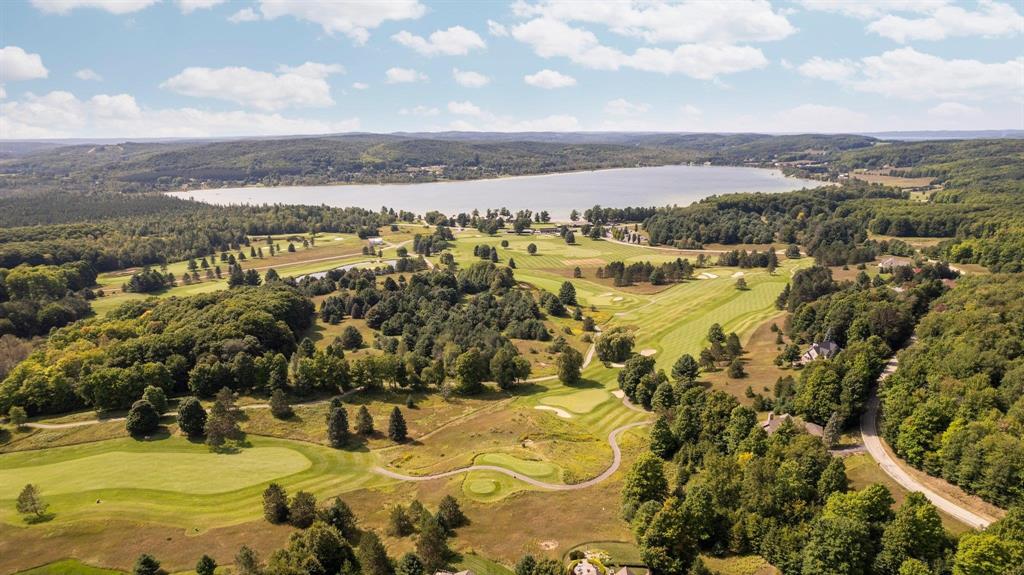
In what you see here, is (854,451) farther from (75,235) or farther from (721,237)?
(75,235)

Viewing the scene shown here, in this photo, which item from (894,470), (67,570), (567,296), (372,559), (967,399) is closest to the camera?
(372,559)

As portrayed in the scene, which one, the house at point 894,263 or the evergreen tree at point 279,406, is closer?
the evergreen tree at point 279,406

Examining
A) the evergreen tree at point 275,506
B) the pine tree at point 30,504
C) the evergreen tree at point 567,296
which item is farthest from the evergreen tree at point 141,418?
the evergreen tree at point 567,296

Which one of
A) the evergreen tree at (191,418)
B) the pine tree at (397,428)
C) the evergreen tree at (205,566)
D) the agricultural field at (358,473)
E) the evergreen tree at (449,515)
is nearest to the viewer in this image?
the evergreen tree at (205,566)

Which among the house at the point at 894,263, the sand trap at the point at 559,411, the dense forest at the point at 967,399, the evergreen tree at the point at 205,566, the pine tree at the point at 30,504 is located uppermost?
the house at the point at 894,263

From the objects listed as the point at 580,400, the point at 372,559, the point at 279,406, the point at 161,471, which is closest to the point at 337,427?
the point at 279,406

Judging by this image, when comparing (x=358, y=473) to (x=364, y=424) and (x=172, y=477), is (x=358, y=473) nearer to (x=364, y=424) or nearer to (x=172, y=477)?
(x=364, y=424)

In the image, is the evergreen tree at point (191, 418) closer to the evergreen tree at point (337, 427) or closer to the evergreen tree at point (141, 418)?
the evergreen tree at point (141, 418)

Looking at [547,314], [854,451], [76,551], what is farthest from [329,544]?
[547,314]
